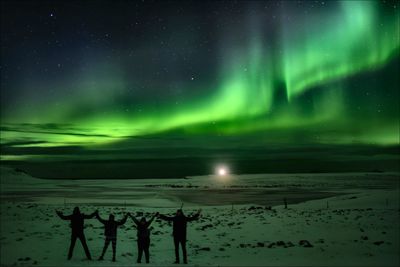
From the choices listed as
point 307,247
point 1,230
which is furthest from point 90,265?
point 1,230

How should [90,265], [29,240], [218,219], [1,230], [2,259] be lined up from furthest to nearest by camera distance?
[218,219], [1,230], [29,240], [2,259], [90,265]

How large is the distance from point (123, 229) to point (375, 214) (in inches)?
642

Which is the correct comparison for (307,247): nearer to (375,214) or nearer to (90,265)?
(90,265)

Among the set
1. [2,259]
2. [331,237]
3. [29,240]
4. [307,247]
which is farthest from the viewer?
[331,237]

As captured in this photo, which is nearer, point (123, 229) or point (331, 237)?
point (331, 237)

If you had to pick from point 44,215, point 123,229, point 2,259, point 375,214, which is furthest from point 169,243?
point 375,214

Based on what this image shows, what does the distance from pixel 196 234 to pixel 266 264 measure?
8178 mm

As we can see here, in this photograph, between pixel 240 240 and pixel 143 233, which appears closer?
pixel 143 233

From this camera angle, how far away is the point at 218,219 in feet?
100.0

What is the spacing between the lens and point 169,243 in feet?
69.1

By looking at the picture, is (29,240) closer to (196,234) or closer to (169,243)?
(169,243)

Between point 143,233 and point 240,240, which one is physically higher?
point 143,233

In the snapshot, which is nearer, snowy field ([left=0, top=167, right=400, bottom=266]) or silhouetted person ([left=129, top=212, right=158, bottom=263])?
silhouetted person ([left=129, top=212, right=158, bottom=263])

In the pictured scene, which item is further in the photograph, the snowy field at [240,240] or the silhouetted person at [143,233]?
the snowy field at [240,240]
